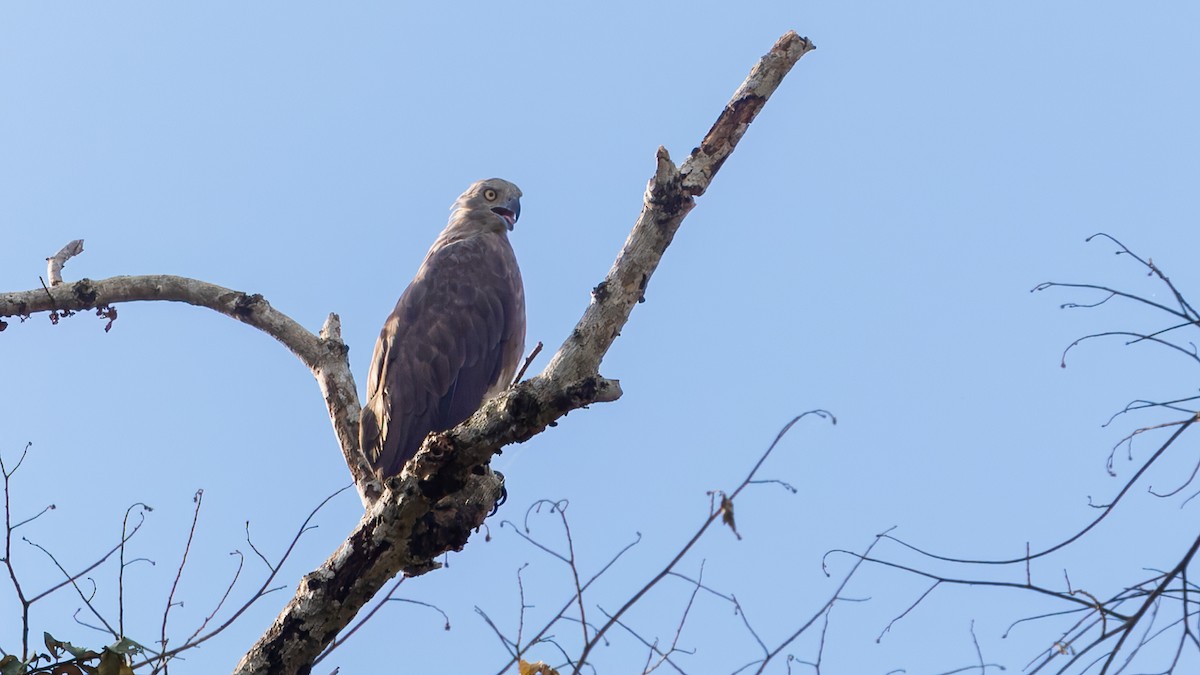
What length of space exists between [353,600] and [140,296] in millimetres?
2167

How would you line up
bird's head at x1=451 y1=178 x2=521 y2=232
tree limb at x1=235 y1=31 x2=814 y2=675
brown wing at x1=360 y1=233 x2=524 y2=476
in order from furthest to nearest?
bird's head at x1=451 y1=178 x2=521 y2=232 → brown wing at x1=360 y1=233 x2=524 y2=476 → tree limb at x1=235 y1=31 x2=814 y2=675

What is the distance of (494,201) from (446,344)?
1.84 metres

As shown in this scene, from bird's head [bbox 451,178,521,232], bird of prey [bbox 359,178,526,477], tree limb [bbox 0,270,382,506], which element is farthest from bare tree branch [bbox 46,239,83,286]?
bird's head [bbox 451,178,521,232]

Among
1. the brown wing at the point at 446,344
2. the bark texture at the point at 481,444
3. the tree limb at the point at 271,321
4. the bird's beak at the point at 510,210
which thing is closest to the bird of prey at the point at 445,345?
the brown wing at the point at 446,344

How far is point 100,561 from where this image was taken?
4.19 m

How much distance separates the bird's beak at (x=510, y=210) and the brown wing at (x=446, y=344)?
0.66m

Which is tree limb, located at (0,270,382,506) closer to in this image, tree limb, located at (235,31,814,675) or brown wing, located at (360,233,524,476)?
brown wing, located at (360,233,524,476)

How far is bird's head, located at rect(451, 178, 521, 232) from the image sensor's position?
8.41 m

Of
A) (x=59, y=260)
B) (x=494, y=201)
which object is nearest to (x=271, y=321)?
(x=59, y=260)

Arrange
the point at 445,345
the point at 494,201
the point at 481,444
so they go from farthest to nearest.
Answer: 1. the point at 494,201
2. the point at 445,345
3. the point at 481,444

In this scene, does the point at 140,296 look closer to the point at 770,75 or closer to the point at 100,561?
the point at 100,561

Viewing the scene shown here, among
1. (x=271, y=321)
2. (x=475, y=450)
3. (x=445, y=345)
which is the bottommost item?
(x=475, y=450)

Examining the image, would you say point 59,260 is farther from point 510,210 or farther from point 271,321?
point 510,210

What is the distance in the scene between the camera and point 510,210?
8500mm
